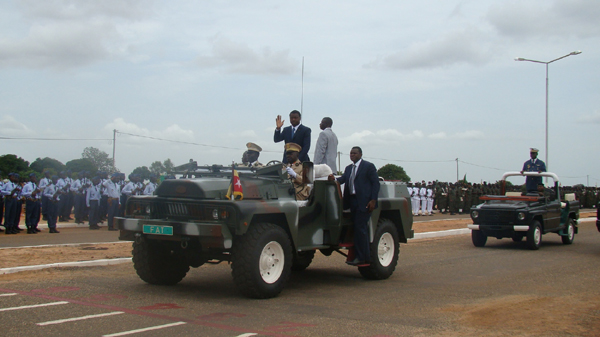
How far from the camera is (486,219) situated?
14992mm

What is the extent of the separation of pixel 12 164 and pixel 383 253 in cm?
5673

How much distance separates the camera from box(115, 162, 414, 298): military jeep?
24.8 feet

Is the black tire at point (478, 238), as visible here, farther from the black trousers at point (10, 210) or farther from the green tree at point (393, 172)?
the green tree at point (393, 172)

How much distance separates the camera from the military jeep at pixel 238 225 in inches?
297

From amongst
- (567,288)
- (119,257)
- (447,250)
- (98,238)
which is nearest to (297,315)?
(567,288)

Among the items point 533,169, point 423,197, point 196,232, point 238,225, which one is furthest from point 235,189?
point 423,197

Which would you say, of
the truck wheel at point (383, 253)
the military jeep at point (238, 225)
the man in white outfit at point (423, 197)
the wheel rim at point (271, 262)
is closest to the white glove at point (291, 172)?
the military jeep at point (238, 225)

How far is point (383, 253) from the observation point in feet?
33.3

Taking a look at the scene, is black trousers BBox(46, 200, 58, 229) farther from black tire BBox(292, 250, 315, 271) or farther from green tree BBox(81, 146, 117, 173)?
green tree BBox(81, 146, 117, 173)

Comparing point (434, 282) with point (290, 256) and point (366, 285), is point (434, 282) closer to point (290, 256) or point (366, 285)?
point (366, 285)

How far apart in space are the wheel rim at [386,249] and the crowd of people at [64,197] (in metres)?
9.31

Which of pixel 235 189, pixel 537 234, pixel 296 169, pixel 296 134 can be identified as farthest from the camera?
pixel 537 234

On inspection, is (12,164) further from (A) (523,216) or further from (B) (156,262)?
(B) (156,262)

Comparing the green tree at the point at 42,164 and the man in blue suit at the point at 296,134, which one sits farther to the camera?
the green tree at the point at 42,164
